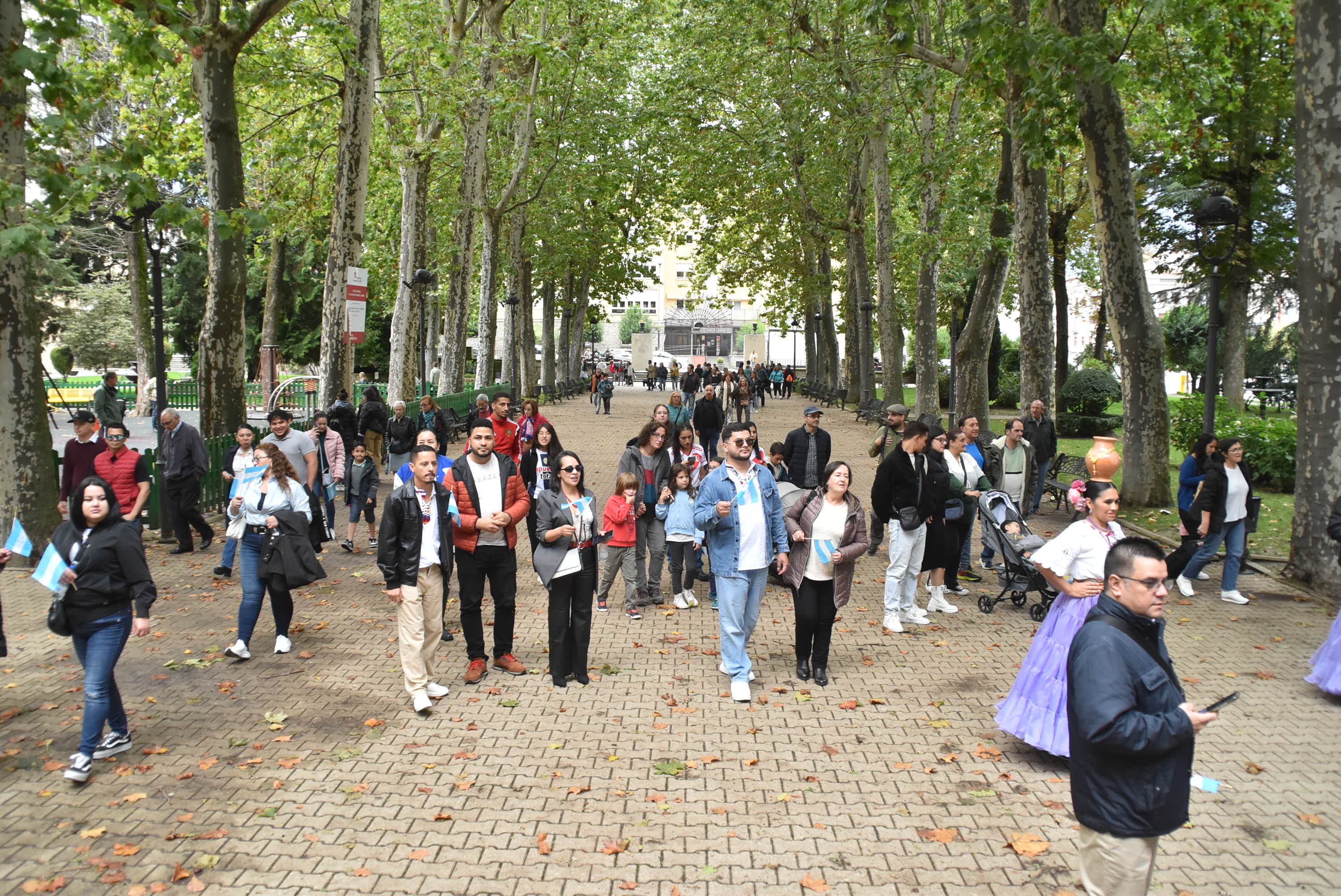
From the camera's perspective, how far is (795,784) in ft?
20.2

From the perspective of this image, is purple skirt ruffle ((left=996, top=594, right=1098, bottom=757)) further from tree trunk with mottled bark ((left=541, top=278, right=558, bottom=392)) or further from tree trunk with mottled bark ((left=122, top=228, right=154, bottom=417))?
tree trunk with mottled bark ((left=541, top=278, right=558, bottom=392))

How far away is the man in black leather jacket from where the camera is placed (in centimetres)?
720

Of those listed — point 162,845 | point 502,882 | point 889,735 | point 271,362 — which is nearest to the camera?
point 502,882

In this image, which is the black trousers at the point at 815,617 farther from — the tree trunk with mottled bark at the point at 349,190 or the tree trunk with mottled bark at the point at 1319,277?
the tree trunk with mottled bark at the point at 349,190

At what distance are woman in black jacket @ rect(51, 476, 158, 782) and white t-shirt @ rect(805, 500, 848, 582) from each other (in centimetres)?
437

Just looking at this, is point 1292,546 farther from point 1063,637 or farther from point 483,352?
point 483,352

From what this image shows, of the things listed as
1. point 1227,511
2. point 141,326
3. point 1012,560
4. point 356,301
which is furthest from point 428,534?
point 141,326

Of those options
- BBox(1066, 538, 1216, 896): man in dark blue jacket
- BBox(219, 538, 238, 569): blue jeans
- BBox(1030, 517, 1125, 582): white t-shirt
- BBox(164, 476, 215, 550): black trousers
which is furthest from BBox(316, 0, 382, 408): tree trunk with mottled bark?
BBox(1066, 538, 1216, 896): man in dark blue jacket

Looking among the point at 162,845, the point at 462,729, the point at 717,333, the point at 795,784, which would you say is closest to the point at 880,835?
the point at 795,784

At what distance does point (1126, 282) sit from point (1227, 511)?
5588 millimetres

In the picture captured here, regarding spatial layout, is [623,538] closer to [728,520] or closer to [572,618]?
[572,618]

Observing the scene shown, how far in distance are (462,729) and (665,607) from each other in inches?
151

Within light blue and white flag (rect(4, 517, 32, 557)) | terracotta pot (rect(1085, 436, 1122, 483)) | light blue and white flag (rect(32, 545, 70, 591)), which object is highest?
terracotta pot (rect(1085, 436, 1122, 483))

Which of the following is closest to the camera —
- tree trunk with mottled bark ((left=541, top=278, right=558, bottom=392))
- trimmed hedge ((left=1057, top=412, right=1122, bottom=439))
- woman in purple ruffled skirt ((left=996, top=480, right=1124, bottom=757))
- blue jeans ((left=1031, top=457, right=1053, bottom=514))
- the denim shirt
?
woman in purple ruffled skirt ((left=996, top=480, right=1124, bottom=757))
